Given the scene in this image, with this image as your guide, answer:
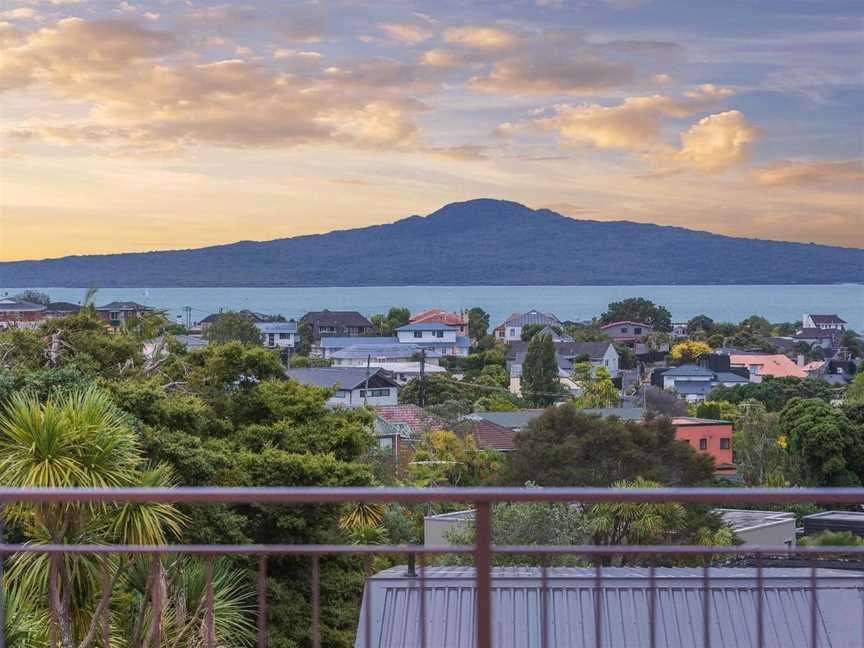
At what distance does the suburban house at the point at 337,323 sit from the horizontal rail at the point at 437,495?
76.7m

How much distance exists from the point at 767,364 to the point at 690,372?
7.82m

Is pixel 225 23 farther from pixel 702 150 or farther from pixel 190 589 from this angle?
pixel 190 589

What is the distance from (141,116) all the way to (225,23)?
18256 millimetres

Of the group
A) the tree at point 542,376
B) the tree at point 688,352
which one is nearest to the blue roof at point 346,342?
the tree at point 688,352

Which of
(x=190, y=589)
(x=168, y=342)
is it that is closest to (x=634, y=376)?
(x=168, y=342)

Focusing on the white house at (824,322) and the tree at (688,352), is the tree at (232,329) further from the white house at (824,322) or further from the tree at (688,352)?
Result: the white house at (824,322)

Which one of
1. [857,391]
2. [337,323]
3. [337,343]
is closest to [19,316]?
[857,391]

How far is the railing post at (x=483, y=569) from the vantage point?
8.75 feet

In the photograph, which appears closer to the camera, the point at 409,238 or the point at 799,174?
the point at 799,174

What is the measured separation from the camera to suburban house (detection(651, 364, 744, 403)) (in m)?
50.3

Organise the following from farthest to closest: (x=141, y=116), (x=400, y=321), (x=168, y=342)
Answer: (x=400, y=321)
(x=141, y=116)
(x=168, y=342)

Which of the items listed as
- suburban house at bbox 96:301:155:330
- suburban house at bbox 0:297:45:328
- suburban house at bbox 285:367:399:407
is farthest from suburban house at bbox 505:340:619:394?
suburban house at bbox 96:301:155:330

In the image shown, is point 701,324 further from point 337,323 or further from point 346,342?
point 337,323

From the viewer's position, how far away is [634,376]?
61.2m
